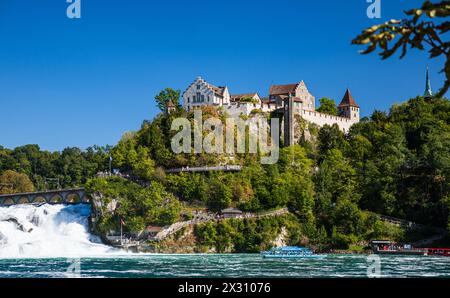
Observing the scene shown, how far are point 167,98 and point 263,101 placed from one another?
12254 mm

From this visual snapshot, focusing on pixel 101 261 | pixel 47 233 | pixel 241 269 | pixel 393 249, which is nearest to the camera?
pixel 241 269

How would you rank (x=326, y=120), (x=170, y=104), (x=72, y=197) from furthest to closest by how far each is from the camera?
(x=326, y=120)
(x=72, y=197)
(x=170, y=104)

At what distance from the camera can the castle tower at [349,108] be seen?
301 feet

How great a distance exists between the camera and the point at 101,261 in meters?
52.2

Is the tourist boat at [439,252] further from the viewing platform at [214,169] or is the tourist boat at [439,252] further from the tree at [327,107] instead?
the tree at [327,107]

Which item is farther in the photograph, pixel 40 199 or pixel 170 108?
pixel 40 199

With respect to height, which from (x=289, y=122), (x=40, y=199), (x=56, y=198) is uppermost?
(x=289, y=122)

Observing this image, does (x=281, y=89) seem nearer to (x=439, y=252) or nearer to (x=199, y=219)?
(x=199, y=219)

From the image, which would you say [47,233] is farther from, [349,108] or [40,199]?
[349,108]

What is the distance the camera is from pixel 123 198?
227 ft

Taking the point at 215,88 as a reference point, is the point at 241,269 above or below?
below

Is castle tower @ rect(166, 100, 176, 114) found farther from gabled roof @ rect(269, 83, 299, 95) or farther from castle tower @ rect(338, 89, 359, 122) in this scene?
castle tower @ rect(338, 89, 359, 122)

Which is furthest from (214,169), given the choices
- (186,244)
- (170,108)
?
(170,108)
